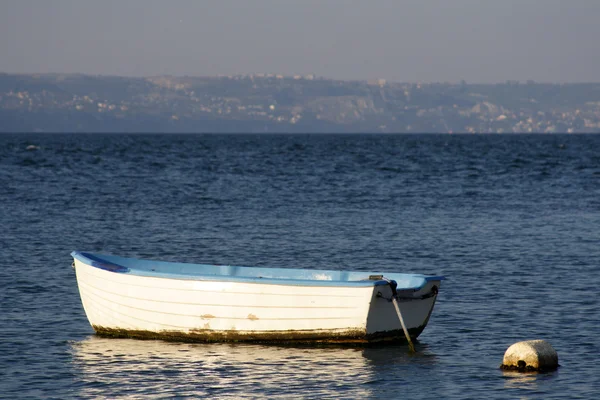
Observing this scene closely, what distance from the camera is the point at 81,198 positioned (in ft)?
159

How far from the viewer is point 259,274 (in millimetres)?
18844

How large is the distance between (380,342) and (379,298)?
3.72 feet

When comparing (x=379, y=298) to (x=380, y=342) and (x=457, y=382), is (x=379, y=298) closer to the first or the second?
(x=380, y=342)

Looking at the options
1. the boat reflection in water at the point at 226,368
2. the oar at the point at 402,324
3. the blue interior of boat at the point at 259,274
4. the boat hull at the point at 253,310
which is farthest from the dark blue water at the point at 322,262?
the blue interior of boat at the point at 259,274

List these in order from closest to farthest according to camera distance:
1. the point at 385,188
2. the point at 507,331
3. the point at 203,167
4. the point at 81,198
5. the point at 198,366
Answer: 1. the point at 198,366
2. the point at 507,331
3. the point at 81,198
4. the point at 385,188
5. the point at 203,167

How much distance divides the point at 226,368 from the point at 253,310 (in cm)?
152

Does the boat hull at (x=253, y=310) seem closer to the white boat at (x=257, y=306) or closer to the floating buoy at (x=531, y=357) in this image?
the white boat at (x=257, y=306)

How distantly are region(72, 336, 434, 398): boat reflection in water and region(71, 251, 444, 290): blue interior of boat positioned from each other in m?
1.26

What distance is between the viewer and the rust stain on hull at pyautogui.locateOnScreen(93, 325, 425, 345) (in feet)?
54.3

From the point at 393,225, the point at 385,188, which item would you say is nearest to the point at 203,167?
the point at 385,188

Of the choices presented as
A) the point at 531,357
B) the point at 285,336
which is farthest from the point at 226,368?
the point at 531,357

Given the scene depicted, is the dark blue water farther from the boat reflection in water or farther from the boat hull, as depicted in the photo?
the boat hull

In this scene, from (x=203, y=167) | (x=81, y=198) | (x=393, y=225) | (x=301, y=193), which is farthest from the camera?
(x=203, y=167)

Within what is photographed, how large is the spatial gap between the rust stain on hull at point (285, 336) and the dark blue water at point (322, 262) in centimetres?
23
